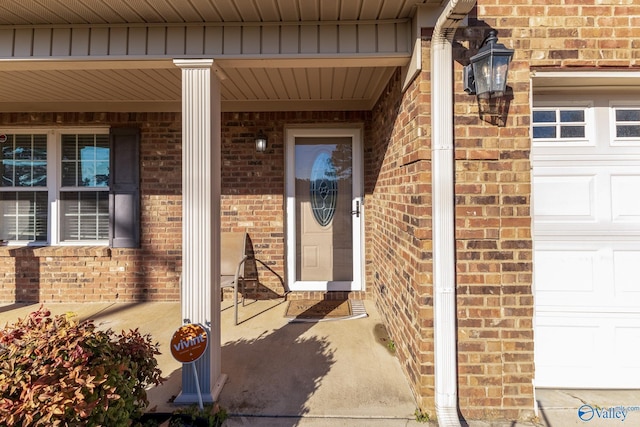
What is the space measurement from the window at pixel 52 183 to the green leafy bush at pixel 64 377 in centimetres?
290

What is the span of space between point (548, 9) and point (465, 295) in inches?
73.9

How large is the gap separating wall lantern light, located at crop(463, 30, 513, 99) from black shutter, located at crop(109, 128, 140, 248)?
148 inches

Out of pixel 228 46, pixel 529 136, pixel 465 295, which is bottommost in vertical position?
pixel 465 295

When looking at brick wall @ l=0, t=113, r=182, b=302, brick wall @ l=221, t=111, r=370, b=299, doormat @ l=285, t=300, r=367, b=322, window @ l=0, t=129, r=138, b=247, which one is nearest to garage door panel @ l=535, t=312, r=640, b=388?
doormat @ l=285, t=300, r=367, b=322

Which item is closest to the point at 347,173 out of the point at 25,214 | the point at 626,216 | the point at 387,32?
the point at 387,32

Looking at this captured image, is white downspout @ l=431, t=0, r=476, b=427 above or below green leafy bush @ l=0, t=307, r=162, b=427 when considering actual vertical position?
above

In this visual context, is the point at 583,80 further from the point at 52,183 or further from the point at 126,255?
the point at 52,183

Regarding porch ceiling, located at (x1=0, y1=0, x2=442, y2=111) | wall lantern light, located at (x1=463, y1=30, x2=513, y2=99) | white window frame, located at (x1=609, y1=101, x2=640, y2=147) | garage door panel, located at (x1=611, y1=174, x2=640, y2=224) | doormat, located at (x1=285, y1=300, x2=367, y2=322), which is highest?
porch ceiling, located at (x1=0, y1=0, x2=442, y2=111)

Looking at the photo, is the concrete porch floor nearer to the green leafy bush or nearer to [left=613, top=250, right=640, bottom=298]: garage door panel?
the green leafy bush

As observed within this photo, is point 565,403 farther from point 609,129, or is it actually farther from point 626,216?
point 609,129

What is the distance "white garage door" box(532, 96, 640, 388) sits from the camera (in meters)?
2.24

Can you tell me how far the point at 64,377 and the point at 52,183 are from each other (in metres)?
3.59

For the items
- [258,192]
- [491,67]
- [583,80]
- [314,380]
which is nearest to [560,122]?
[583,80]

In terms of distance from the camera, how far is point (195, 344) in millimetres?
1953
